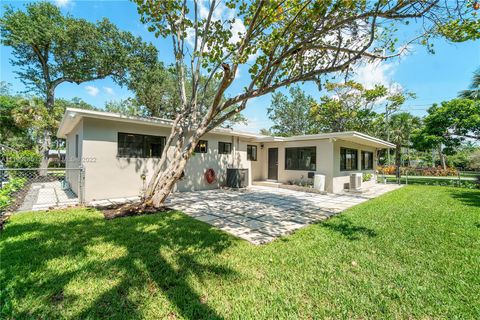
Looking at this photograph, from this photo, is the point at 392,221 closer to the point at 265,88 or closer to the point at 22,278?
the point at 265,88

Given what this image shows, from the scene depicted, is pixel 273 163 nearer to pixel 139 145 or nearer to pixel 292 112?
pixel 139 145

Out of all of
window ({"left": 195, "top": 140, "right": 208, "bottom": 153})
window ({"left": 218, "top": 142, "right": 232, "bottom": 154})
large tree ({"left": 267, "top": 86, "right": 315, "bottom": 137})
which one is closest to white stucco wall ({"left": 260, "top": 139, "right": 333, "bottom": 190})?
window ({"left": 218, "top": 142, "right": 232, "bottom": 154})

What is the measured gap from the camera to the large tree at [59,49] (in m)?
13.2

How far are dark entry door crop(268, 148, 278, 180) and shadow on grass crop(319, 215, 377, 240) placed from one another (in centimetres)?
725

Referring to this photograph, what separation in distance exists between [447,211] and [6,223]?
35.4 ft

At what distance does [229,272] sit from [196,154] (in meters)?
7.25

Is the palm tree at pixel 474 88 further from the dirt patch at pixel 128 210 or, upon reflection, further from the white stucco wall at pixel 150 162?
the dirt patch at pixel 128 210

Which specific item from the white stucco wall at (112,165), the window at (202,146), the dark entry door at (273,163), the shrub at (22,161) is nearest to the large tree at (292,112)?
the dark entry door at (273,163)

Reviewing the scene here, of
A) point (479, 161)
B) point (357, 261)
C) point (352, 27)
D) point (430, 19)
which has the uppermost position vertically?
point (352, 27)

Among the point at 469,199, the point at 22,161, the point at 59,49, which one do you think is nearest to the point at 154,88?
the point at 59,49

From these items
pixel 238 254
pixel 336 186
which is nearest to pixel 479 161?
pixel 336 186

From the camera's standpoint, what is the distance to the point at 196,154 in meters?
9.49

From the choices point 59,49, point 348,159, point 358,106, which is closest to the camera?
point 348,159

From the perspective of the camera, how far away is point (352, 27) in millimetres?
5324
